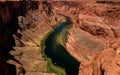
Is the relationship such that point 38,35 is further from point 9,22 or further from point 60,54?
point 60,54

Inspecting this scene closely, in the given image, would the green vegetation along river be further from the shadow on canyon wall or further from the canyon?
the shadow on canyon wall

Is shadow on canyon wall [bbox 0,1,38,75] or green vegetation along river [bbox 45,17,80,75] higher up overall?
shadow on canyon wall [bbox 0,1,38,75]

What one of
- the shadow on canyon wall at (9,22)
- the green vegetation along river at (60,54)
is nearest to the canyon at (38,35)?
the shadow on canyon wall at (9,22)

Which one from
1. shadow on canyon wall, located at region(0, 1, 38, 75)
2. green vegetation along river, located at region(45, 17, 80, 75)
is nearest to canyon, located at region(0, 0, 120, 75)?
shadow on canyon wall, located at region(0, 1, 38, 75)

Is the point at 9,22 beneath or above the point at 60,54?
above

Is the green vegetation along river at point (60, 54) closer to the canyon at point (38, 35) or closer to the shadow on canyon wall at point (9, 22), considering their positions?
the canyon at point (38, 35)

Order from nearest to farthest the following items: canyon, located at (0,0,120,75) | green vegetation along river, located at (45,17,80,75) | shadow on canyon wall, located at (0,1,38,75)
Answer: canyon, located at (0,0,120,75) < shadow on canyon wall, located at (0,1,38,75) < green vegetation along river, located at (45,17,80,75)

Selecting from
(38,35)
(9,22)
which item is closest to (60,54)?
(9,22)

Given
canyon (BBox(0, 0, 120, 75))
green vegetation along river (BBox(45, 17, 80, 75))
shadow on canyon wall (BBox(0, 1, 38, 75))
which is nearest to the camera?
canyon (BBox(0, 0, 120, 75))
